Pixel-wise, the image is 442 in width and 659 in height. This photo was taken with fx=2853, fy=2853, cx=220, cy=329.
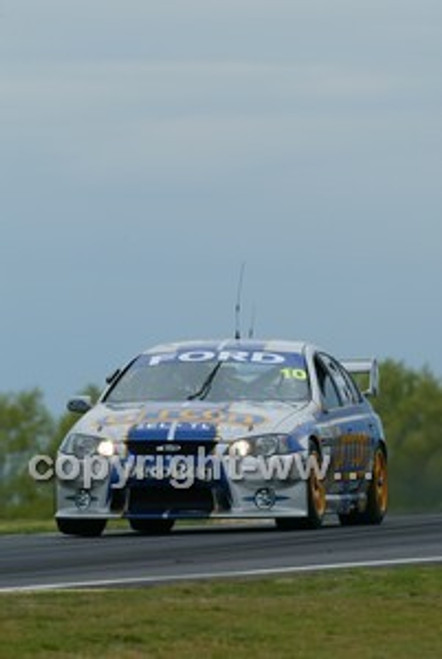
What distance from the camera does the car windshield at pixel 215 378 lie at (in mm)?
22578

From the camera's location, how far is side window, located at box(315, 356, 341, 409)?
23250mm

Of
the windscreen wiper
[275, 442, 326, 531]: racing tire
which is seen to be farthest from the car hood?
[275, 442, 326, 531]: racing tire

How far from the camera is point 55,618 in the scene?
1315cm

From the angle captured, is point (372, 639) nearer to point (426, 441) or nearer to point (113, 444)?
point (113, 444)

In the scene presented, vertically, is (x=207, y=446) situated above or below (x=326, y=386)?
below

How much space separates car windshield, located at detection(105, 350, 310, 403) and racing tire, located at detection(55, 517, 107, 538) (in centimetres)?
107

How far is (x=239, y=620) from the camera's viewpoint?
13.1 m

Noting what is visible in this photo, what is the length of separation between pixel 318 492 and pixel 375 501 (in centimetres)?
221

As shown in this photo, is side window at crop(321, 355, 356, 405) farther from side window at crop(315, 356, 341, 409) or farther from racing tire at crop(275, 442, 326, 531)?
racing tire at crop(275, 442, 326, 531)

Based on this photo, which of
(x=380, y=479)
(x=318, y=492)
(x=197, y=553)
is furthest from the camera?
(x=380, y=479)

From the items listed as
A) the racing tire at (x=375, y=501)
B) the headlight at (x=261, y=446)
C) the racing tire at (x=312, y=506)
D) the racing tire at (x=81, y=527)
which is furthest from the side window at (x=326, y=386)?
the racing tire at (x=81, y=527)

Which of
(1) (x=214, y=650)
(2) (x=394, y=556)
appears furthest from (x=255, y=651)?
(2) (x=394, y=556)

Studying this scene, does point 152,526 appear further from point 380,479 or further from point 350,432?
point 380,479

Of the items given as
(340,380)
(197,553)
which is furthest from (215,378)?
(197,553)
